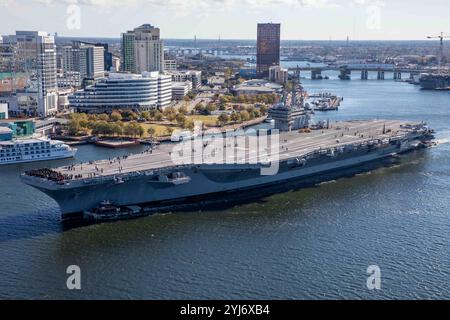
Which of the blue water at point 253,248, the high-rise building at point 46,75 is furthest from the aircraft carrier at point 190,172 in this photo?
the high-rise building at point 46,75

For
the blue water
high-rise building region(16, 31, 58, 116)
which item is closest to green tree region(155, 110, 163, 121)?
high-rise building region(16, 31, 58, 116)

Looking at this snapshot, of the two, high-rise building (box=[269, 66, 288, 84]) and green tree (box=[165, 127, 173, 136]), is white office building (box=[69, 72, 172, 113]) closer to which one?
green tree (box=[165, 127, 173, 136])

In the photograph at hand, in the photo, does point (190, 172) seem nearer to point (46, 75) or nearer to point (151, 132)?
point (151, 132)

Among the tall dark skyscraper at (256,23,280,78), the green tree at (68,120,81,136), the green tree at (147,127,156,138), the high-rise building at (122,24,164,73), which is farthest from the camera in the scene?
the tall dark skyscraper at (256,23,280,78)

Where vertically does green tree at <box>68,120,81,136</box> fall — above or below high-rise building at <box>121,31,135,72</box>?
below

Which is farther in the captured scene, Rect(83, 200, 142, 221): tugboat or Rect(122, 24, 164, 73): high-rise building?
Rect(122, 24, 164, 73): high-rise building

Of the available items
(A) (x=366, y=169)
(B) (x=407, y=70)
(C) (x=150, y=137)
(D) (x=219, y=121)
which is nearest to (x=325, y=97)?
(D) (x=219, y=121)

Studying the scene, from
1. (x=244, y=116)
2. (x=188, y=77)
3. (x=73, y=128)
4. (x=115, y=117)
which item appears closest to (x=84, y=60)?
(x=188, y=77)
